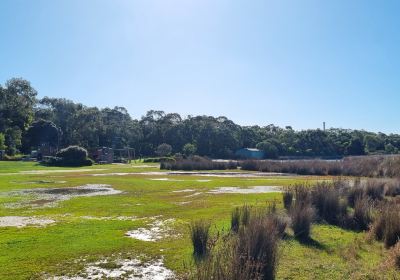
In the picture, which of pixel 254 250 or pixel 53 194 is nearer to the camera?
pixel 254 250

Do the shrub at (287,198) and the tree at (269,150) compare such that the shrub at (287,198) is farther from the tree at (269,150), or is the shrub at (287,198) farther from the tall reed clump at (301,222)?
the tree at (269,150)

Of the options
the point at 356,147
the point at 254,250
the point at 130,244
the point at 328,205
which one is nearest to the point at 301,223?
the point at 328,205

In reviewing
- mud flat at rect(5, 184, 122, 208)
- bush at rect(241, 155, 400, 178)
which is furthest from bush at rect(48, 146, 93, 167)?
mud flat at rect(5, 184, 122, 208)

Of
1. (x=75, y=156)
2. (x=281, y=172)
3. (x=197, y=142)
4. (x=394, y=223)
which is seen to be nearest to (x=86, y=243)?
(x=394, y=223)

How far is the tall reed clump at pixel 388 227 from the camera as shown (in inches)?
472

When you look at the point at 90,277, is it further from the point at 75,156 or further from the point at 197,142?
the point at 197,142

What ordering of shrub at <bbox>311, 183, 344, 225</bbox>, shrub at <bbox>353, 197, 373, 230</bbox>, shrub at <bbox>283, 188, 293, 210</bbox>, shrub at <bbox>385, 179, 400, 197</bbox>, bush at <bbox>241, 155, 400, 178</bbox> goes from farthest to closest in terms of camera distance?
bush at <bbox>241, 155, 400, 178</bbox>, shrub at <bbox>385, 179, 400, 197</bbox>, shrub at <bbox>283, 188, 293, 210</bbox>, shrub at <bbox>311, 183, 344, 225</bbox>, shrub at <bbox>353, 197, 373, 230</bbox>

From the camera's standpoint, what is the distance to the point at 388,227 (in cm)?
1225

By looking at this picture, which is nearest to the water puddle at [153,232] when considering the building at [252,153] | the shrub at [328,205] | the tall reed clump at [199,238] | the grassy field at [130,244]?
the grassy field at [130,244]

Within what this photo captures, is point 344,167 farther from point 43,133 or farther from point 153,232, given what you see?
point 43,133

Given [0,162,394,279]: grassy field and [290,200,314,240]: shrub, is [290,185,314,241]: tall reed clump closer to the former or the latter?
[290,200,314,240]: shrub

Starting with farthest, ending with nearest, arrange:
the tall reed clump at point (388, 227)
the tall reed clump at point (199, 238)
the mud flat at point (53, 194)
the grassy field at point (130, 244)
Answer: the mud flat at point (53, 194), the tall reed clump at point (388, 227), the tall reed clump at point (199, 238), the grassy field at point (130, 244)

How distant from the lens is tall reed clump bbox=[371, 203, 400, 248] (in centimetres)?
1200

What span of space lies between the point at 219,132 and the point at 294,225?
83.5 meters
